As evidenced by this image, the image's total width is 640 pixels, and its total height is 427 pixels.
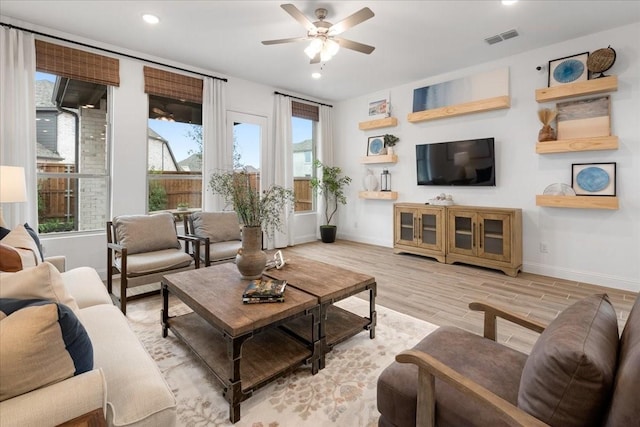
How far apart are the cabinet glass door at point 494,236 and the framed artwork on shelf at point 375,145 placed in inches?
90.3

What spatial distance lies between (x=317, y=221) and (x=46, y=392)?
5.80m

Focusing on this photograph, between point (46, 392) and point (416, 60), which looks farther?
point (416, 60)

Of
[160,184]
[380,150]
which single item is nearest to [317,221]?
[380,150]

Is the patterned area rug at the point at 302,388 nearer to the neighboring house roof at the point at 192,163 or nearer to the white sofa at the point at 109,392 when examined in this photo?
the white sofa at the point at 109,392

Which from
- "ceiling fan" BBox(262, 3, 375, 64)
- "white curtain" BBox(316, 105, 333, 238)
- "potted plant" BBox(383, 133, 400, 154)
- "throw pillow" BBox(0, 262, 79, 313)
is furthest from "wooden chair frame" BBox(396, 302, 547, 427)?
"white curtain" BBox(316, 105, 333, 238)

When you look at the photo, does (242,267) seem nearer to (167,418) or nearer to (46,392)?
(167,418)

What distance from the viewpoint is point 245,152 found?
212 inches

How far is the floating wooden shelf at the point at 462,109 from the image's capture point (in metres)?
4.29

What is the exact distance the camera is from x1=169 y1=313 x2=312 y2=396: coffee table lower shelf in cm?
170

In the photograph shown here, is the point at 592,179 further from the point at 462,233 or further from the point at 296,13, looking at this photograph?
the point at 296,13

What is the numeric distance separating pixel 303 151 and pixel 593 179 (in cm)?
458

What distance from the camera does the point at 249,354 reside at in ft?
6.40

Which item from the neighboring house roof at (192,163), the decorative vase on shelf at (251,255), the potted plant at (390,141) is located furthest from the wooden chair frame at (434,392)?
the potted plant at (390,141)

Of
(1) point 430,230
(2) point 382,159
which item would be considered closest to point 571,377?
(1) point 430,230
